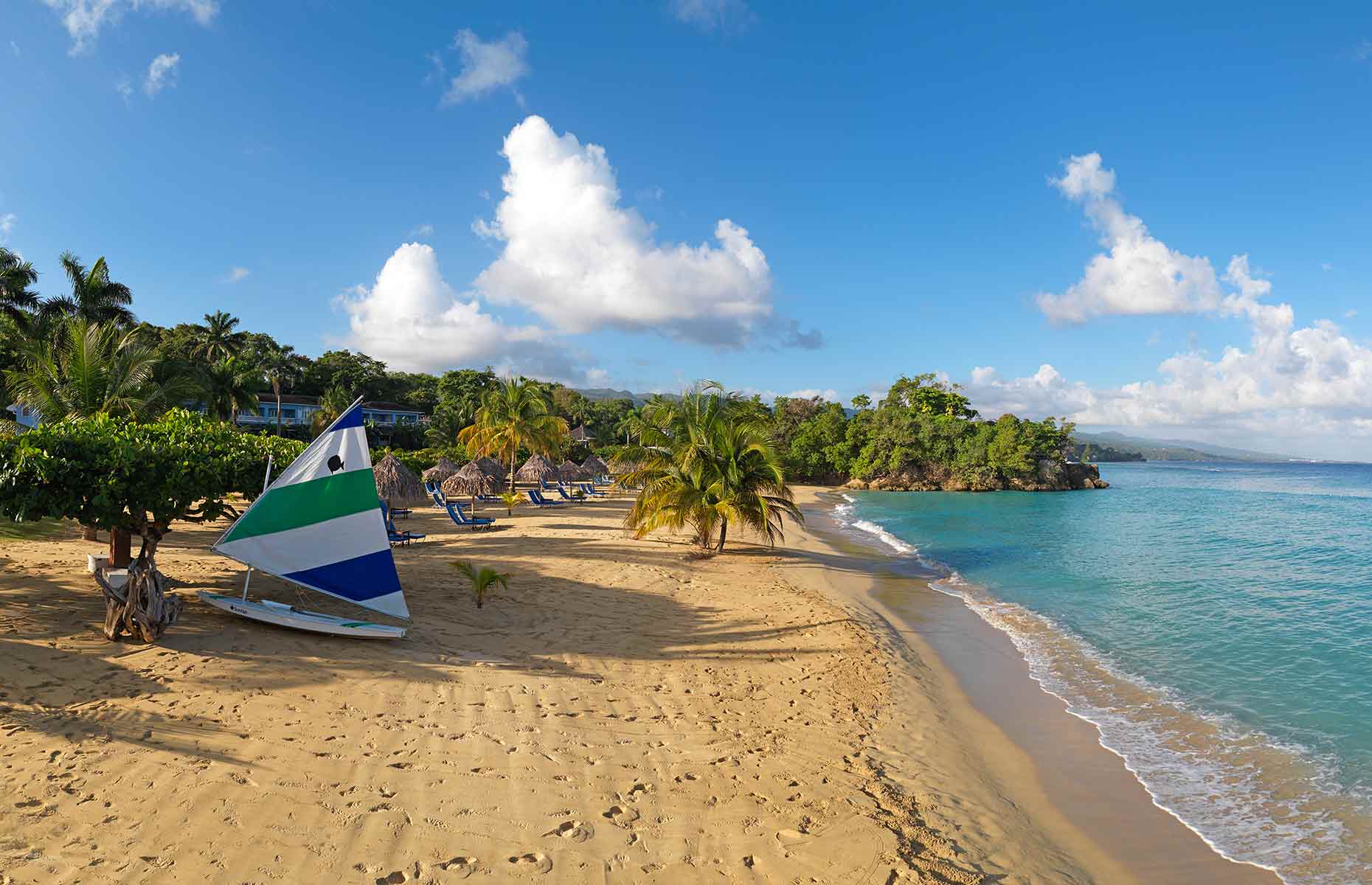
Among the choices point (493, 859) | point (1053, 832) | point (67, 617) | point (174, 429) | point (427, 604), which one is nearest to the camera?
point (493, 859)

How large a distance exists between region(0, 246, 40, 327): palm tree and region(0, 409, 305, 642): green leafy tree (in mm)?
27162

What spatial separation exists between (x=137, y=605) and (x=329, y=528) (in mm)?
1752

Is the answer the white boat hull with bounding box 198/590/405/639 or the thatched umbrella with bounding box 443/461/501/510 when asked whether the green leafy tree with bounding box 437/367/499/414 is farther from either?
the white boat hull with bounding box 198/590/405/639

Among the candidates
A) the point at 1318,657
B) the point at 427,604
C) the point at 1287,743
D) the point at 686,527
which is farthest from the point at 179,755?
the point at 686,527

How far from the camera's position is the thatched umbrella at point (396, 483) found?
1684 centimetres

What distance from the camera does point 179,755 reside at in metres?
4.41

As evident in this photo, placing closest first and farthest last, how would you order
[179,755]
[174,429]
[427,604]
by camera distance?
[179,755] < [174,429] < [427,604]

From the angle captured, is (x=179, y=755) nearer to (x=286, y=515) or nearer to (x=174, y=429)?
(x=286, y=515)

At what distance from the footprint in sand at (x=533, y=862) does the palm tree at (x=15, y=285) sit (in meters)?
34.5

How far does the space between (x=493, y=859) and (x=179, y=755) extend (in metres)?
2.44

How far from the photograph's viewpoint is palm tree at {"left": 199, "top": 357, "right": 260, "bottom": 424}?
33844 mm

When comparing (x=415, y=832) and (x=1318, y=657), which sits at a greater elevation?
(x=415, y=832)

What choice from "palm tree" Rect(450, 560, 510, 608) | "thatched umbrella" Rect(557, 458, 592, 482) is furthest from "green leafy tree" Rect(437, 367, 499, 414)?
"palm tree" Rect(450, 560, 510, 608)

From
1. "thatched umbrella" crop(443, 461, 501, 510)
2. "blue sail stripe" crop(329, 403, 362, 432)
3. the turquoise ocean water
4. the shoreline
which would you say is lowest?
the turquoise ocean water
